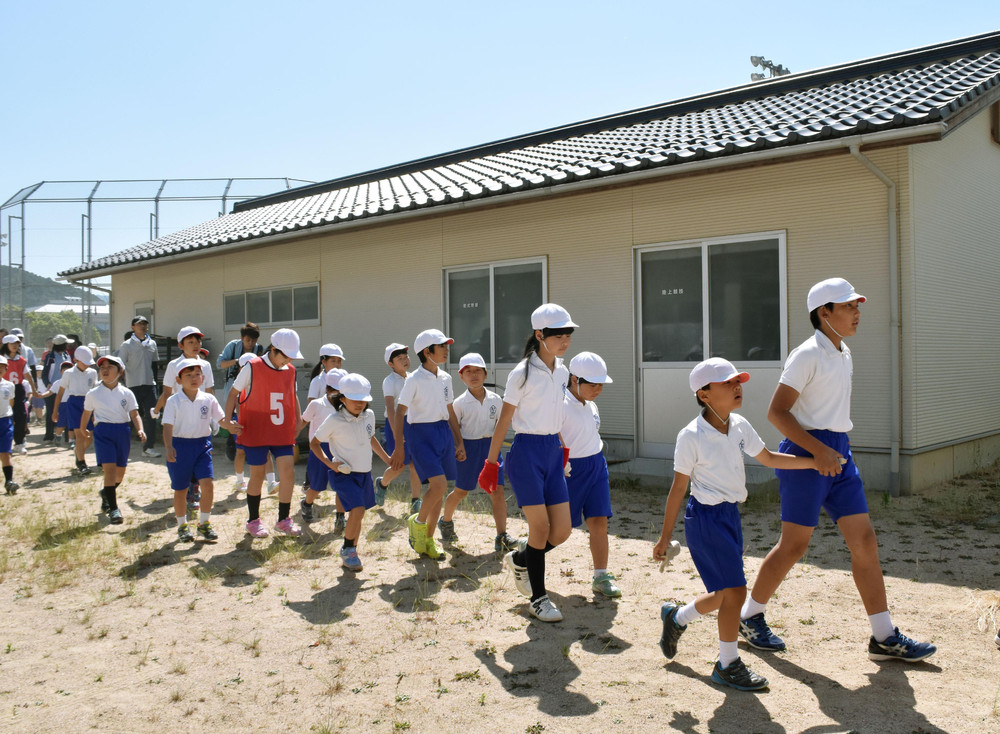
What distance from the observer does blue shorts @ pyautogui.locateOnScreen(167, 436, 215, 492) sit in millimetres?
6750

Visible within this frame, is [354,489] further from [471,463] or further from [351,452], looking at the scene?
[471,463]

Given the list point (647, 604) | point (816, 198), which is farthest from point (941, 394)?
point (647, 604)

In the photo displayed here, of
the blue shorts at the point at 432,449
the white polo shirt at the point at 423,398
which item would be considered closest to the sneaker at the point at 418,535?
the blue shorts at the point at 432,449

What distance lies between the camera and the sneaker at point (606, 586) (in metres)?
5.10

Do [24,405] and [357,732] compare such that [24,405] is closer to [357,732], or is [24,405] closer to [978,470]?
[357,732]

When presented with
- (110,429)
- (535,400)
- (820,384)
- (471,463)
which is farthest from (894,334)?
(110,429)

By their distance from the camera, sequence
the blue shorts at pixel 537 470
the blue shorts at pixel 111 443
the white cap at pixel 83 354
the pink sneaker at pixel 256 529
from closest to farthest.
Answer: the blue shorts at pixel 537 470
the pink sneaker at pixel 256 529
the blue shorts at pixel 111 443
the white cap at pixel 83 354

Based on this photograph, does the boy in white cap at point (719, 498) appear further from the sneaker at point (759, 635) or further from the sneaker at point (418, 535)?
the sneaker at point (418, 535)

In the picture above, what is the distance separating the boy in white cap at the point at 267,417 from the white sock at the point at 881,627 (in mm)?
4525

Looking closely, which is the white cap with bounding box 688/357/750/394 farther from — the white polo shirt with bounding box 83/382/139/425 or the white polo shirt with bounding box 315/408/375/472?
the white polo shirt with bounding box 83/382/139/425

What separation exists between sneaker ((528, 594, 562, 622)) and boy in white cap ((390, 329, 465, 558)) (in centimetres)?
149

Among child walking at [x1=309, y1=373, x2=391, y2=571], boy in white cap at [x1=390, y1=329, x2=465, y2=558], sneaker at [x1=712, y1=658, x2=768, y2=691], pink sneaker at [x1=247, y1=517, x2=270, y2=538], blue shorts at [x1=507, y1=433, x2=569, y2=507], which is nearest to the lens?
sneaker at [x1=712, y1=658, x2=768, y2=691]

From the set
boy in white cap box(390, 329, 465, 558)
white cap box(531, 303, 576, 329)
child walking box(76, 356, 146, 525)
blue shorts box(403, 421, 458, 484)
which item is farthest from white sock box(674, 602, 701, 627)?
child walking box(76, 356, 146, 525)

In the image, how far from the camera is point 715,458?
3762 mm
